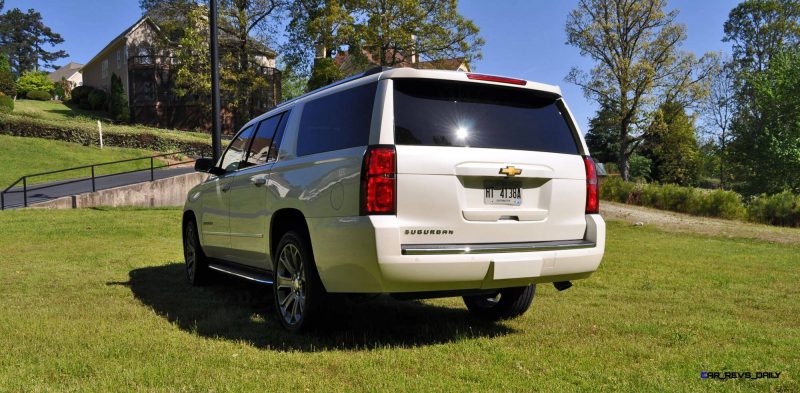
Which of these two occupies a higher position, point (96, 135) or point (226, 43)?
point (226, 43)

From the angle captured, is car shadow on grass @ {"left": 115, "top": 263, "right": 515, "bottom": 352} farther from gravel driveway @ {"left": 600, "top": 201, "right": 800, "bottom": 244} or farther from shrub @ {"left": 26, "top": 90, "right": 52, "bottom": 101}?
shrub @ {"left": 26, "top": 90, "right": 52, "bottom": 101}

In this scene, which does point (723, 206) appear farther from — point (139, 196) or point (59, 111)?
point (59, 111)

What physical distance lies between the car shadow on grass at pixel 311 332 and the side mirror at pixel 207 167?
1402 mm

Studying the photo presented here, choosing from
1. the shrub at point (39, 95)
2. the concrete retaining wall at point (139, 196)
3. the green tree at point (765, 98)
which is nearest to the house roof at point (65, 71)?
the shrub at point (39, 95)

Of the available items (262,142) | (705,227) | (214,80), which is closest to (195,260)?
(262,142)

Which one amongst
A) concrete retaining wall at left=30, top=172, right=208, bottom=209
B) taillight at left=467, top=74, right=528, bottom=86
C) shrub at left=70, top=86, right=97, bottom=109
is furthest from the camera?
shrub at left=70, top=86, right=97, bottom=109

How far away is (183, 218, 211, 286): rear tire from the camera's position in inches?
283

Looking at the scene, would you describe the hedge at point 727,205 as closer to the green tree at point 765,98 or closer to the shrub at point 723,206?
the shrub at point 723,206

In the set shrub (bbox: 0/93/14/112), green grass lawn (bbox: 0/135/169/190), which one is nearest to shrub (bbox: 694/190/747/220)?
green grass lawn (bbox: 0/135/169/190)

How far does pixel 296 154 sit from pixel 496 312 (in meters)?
2.33

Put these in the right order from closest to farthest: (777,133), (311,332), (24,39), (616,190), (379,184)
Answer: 1. (379,184)
2. (311,332)
3. (616,190)
4. (777,133)
5. (24,39)

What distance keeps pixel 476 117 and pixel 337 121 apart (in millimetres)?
1063

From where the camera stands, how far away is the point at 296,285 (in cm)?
475

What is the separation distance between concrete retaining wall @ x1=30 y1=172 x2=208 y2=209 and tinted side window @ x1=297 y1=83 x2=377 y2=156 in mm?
15965
